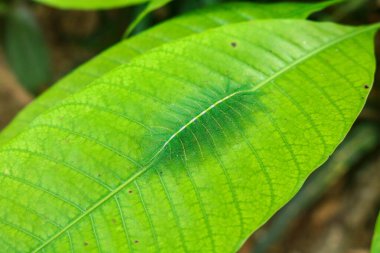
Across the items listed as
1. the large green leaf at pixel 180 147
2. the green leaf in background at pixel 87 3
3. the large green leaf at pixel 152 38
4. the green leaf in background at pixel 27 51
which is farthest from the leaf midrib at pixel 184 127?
the green leaf in background at pixel 27 51

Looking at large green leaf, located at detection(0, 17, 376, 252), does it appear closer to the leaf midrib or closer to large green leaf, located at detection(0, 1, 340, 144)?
the leaf midrib

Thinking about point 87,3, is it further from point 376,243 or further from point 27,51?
point 27,51

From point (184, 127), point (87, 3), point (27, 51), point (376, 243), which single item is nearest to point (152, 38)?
point (87, 3)

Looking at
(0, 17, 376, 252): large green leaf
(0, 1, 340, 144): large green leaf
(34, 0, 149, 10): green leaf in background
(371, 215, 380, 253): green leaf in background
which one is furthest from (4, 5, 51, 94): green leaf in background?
(371, 215, 380, 253): green leaf in background

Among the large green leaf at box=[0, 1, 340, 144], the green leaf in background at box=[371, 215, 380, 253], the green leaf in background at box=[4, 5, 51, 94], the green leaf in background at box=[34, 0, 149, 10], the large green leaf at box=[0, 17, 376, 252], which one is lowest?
the green leaf in background at box=[371, 215, 380, 253]

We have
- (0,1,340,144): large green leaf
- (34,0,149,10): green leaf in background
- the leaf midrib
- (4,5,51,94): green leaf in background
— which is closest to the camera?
the leaf midrib

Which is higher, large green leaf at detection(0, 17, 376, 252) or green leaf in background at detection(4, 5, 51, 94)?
green leaf in background at detection(4, 5, 51, 94)
